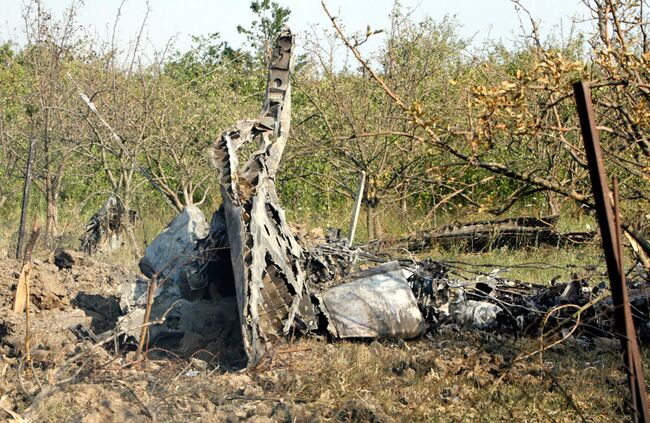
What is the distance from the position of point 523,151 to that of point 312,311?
774 centimetres

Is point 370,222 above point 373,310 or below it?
above

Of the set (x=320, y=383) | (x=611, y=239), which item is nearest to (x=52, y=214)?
(x=320, y=383)

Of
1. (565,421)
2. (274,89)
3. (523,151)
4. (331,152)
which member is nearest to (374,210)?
(331,152)

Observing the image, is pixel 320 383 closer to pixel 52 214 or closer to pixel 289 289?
pixel 289 289

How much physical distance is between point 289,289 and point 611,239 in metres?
3.94

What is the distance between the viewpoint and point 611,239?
3.50m

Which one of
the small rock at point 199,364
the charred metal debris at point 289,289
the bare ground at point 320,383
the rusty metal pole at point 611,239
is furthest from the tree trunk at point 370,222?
the rusty metal pole at point 611,239

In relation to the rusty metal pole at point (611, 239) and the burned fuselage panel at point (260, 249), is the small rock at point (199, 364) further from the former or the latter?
the rusty metal pole at point (611, 239)

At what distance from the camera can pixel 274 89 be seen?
879 cm

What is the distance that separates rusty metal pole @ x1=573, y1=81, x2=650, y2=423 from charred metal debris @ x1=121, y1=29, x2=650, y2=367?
3.22 meters

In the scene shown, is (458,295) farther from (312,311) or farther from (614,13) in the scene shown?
(614,13)

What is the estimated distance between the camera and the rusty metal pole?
346cm

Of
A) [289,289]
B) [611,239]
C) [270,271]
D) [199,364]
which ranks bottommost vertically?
[199,364]

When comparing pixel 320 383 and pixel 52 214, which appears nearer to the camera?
pixel 320 383
